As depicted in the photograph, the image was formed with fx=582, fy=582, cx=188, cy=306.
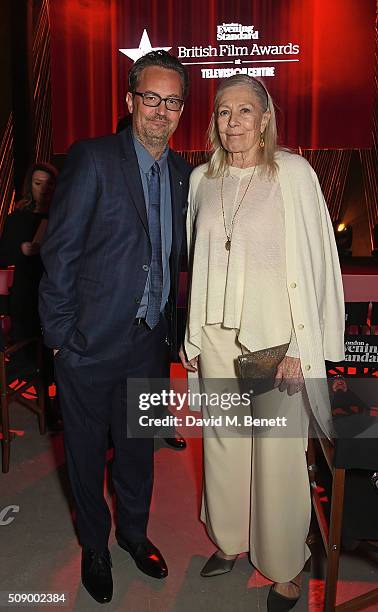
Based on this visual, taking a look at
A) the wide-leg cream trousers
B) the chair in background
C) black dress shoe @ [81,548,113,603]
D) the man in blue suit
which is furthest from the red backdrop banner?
black dress shoe @ [81,548,113,603]

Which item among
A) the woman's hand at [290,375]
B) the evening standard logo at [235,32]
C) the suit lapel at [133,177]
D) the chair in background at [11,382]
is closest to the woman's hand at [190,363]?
the woman's hand at [290,375]

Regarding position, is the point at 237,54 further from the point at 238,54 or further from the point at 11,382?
the point at 11,382

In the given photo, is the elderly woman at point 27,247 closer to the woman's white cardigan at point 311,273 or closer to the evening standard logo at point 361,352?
the evening standard logo at point 361,352

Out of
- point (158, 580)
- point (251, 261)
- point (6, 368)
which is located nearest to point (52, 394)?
point (6, 368)

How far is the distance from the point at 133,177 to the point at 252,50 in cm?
534

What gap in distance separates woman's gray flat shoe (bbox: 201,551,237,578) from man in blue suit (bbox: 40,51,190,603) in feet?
0.48

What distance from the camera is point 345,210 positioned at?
7.01 meters

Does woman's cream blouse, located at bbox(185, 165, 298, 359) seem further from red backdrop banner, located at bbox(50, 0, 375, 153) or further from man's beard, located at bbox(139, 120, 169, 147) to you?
red backdrop banner, located at bbox(50, 0, 375, 153)

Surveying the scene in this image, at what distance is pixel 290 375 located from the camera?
65.0 inches

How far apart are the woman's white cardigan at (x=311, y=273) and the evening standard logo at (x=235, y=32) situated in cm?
532

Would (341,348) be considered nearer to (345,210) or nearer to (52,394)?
(52,394)

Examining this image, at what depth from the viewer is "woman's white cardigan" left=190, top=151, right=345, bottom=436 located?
1562 mm

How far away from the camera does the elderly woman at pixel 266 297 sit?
158 cm

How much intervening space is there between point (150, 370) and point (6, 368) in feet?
3.93
